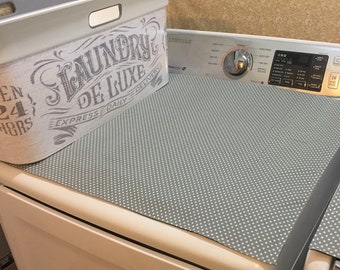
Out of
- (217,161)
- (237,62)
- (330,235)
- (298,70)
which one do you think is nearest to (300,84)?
(298,70)

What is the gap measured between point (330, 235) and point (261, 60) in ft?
1.78

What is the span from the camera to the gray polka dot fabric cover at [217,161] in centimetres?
52

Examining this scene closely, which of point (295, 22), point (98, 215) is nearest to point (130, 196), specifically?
point (98, 215)

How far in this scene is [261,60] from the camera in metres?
0.91

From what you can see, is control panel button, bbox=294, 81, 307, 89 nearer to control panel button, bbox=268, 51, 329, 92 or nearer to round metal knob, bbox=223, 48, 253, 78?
control panel button, bbox=268, 51, 329, 92

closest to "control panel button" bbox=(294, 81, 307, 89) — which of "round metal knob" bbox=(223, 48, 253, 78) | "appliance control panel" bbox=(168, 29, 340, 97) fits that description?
"appliance control panel" bbox=(168, 29, 340, 97)

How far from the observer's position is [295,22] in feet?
3.32

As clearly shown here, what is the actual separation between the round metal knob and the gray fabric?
1.67 ft

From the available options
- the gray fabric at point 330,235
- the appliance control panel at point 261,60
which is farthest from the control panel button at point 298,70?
the gray fabric at point 330,235

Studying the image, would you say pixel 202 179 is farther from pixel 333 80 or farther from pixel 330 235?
pixel 333 80

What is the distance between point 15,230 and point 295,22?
81 centimetres

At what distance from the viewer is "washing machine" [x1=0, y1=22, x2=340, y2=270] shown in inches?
20.3

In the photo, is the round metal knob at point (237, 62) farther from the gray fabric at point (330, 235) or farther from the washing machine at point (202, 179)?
the gray fabric at point (330, 235)

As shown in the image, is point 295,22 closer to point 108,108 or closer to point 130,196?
point 108,108
